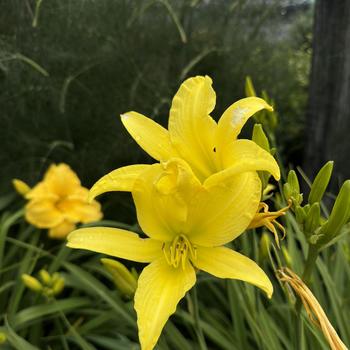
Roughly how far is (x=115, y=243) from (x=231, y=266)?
0.14 metres

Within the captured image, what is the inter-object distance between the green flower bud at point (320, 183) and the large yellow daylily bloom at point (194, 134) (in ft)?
0.33

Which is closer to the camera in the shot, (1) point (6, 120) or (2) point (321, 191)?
(2) point (321, 191)

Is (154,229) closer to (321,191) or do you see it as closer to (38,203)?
(321,191)

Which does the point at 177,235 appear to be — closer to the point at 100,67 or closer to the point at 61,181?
the point at 61,181

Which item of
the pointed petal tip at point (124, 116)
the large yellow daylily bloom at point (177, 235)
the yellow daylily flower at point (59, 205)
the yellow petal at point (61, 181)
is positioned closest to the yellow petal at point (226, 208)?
the large yellow daylily bloom at point (177, 235)

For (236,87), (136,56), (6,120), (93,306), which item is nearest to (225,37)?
(236,87)

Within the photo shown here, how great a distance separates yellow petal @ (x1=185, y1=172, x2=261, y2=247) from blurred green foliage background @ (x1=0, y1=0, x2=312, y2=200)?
3.18 ft

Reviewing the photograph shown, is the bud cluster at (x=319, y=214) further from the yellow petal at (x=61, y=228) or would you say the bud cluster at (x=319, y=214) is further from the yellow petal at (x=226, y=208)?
the yellow petal at (x=61, y=228)

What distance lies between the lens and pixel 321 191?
0.64 metres

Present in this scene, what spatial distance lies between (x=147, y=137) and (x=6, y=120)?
1.13 m

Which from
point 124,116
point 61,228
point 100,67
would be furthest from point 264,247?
point 100,67

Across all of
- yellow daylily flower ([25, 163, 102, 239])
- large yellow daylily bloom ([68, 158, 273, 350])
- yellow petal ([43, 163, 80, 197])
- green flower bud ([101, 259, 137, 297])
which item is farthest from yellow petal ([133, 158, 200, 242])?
yellow petal ([43, 163, 80, 197])

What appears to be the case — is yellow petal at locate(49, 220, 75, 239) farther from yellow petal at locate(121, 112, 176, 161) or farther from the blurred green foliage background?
yellow petal at locate(121, 112, 176, 161)

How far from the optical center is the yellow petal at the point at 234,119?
2.00 feet
